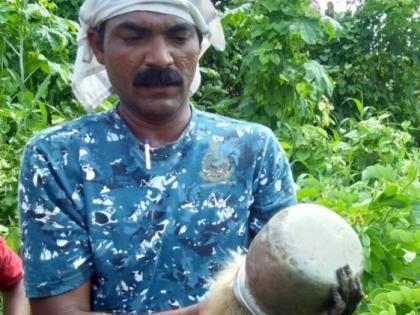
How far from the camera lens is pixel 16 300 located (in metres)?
2.76

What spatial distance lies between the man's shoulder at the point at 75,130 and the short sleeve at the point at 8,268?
757mm

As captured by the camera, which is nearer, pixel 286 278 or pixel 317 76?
pixel 286 278

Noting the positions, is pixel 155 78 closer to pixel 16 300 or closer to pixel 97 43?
pixel 97 43

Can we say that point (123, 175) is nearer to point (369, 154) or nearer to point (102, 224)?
point (102, 224)

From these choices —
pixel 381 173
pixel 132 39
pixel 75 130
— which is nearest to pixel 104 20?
pixel 132 39

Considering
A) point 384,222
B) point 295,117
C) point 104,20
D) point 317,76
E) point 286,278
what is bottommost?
point 295,117

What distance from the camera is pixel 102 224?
191cm

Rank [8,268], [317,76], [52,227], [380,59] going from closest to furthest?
[52,227]
[8,268]
[317,76]
[380,59]

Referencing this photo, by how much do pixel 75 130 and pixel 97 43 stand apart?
0.24 metres

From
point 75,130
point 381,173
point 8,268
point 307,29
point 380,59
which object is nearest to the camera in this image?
point 75,130

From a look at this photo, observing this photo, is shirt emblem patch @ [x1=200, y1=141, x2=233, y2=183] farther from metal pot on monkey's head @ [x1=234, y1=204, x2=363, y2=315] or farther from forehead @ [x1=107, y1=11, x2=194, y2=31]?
metal pot on monkey's head @ [x1=234, y1=204, x2=363, y2=315]

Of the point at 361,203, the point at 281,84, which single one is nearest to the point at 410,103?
the point at 281,84

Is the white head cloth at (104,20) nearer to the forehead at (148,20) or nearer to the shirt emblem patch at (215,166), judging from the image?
the forehead at (148,20)

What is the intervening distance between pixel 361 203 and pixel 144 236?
144 cm
